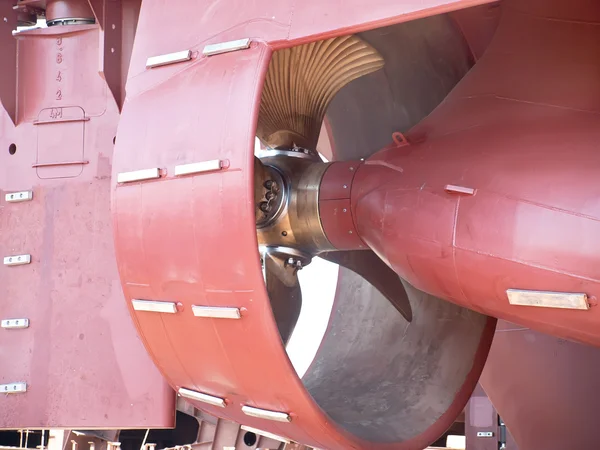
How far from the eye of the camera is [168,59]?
181 inches

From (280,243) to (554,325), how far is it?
1747 millimetres

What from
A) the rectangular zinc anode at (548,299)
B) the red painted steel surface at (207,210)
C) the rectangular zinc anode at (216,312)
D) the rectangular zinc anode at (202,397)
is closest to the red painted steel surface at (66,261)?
the rectangular zinc anode at (202,397)

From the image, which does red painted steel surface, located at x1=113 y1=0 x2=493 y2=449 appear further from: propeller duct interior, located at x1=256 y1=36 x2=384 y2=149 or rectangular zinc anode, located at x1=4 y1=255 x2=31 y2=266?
rectangular zinc anode, located at x1=4 y1=255 x2=31 y2=266

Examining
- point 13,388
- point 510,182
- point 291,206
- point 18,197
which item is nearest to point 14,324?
point 13,388

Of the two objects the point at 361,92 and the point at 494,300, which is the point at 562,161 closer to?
the point at 494,300

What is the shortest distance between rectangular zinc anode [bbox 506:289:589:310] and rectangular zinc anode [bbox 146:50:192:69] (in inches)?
72.9

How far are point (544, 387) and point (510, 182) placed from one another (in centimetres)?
251

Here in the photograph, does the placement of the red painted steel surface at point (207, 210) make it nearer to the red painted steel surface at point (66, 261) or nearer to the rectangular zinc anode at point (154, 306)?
the rectangular zinc anode at point (154, 306)

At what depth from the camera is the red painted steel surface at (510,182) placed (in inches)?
164

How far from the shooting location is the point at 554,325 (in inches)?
169

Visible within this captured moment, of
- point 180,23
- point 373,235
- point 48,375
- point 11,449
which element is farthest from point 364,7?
point 11,449

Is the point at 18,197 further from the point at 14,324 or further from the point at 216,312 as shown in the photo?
the point at 216,312

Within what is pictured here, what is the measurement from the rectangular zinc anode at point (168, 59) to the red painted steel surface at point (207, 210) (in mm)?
28

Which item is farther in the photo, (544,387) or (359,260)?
(544,387)
